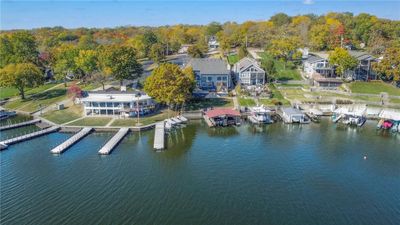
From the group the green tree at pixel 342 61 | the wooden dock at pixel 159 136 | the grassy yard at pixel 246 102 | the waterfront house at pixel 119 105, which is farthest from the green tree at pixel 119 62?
the green tree at pixel 342 61

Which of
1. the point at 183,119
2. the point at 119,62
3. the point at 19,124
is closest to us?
the point at 19,124

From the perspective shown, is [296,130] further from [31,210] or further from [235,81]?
[31,210]

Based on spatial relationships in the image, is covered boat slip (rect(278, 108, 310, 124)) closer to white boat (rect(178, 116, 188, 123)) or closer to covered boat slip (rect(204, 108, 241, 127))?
covered boat slip (rect(204, 108, 241, 127))

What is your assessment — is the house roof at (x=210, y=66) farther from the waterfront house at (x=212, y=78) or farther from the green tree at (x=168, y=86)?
the green tree at (x=168, y=86)

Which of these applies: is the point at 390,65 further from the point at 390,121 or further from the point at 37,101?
the point at 37,101

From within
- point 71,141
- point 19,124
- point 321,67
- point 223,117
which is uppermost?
point 321,67

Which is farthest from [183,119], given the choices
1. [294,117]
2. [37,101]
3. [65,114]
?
[37,101]

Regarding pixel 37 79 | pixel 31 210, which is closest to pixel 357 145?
pixel 31 210
